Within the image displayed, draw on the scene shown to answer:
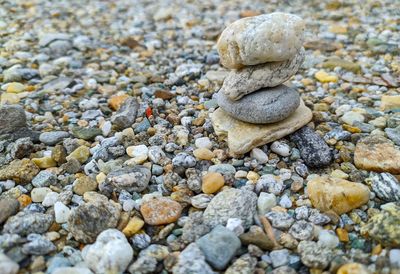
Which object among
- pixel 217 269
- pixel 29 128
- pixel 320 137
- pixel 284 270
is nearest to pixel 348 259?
pixel 284 270

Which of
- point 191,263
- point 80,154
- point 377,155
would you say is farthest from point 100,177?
point 377,155

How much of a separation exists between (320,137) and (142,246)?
5.45ft

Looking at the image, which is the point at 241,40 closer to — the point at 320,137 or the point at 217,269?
the point at 320,137

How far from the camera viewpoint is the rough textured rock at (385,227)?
246cm

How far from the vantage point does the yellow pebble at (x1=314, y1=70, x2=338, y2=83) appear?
4.52 m

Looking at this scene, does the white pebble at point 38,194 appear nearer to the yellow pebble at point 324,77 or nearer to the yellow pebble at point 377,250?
the yellow pebble at point 377,250

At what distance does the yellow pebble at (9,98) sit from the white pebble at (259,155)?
7.98ft

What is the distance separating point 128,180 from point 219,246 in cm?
86

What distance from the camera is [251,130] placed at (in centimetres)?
330

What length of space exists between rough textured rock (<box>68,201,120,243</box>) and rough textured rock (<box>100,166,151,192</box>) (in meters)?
0.25

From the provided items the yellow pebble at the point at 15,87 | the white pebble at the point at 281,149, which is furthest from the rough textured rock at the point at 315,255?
the yellow pebble at the point at 15,87

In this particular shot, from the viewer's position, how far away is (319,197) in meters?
2.81

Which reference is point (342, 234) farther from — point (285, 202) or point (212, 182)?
point (212, 182)

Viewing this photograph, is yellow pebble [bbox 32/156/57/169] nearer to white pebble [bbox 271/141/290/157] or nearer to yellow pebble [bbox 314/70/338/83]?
white pebble [bbox 271/141/290/157]
